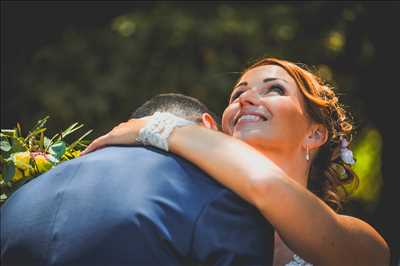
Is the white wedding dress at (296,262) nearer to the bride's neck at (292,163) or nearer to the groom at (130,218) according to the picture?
the bride's neck at (292,163)

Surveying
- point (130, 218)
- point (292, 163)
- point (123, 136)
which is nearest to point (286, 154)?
point (292, 163)

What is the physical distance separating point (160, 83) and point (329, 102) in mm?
5756

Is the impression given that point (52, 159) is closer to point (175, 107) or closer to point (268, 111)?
point (175, 107)

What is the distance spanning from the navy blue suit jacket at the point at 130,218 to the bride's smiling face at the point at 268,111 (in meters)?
0.81

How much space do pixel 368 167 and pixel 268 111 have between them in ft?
20.7

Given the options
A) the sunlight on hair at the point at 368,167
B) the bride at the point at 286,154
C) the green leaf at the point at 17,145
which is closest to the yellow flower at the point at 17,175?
the green leaf at the point at 17,145

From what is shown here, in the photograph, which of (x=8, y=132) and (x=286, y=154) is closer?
(x=8, y=132)

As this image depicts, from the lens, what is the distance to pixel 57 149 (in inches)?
141

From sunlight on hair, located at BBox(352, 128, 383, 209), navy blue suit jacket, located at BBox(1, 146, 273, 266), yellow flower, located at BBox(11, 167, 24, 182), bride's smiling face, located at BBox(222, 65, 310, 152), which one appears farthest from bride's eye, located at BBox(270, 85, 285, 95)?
sunlight on hair, located at BBox(352, 128, 383, 209)

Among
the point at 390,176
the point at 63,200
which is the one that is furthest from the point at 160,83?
the point at 63,200

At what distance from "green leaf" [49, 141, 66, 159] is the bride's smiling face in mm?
751

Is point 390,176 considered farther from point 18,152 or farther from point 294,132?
point 18,152

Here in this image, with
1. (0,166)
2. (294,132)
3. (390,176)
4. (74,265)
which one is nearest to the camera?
(74,265)

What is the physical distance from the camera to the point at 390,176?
672 centimetres
